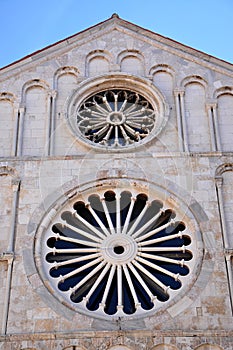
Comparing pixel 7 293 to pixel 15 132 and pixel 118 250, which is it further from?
pixel 15 132

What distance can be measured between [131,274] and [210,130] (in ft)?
13.8

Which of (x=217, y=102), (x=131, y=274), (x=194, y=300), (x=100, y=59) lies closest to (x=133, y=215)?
(x=131, y=274)

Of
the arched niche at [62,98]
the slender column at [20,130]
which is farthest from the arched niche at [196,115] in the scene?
the slender column at [20,130]

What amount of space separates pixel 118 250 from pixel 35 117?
4.18 metres

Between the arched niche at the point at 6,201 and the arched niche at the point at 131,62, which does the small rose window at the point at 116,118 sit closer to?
the arched niche at the point at 131,62

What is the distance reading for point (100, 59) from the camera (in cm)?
1862

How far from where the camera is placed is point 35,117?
56.6 ft

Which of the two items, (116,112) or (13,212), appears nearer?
(13,212)

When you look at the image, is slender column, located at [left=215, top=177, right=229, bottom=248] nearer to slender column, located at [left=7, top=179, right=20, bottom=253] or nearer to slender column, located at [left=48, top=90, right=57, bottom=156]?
slender column, located at [left=48, top=90, right=57, bottom=156]

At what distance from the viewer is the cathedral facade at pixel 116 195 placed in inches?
532

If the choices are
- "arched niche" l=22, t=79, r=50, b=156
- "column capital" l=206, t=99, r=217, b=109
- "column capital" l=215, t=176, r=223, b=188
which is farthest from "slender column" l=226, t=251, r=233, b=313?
"arched niche" l=22, t=79, r=50, b=156

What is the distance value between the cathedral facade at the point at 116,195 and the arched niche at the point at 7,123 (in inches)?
1.4

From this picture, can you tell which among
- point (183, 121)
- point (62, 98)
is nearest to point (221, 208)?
point (183, 121)

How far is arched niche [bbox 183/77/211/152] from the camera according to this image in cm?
1666
